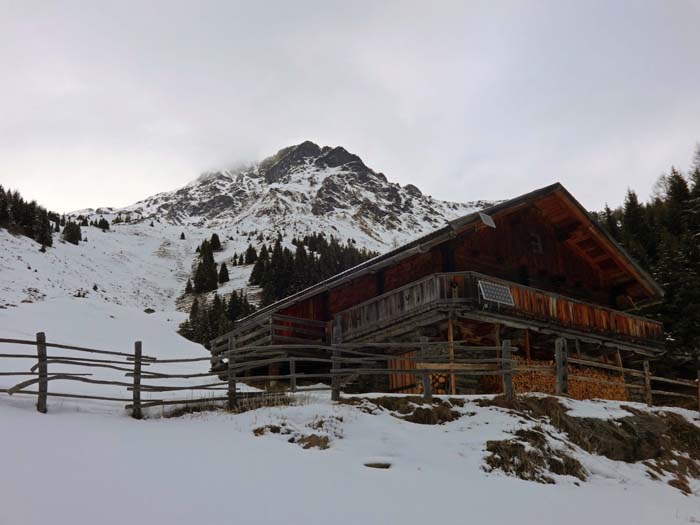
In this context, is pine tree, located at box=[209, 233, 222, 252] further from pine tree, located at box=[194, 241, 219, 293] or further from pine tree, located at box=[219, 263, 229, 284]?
pine tree, located at box=[219, 263, 229, 284]

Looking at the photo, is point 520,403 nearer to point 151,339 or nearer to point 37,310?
point 151,339

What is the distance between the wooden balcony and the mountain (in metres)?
74.7

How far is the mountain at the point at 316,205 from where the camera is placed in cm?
11239

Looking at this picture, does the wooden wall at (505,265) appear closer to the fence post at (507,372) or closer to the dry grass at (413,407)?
the fence post at (507,372)

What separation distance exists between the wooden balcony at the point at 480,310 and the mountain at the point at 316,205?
7468 centimetres

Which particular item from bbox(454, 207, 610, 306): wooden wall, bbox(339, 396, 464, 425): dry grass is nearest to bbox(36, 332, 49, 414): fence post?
bbox(339, 396, 464, 425): dry grass

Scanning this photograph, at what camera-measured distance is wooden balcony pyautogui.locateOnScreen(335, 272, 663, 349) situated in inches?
695

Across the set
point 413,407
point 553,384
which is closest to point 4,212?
point 553,384

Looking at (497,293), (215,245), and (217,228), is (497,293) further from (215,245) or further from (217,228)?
(217,228)

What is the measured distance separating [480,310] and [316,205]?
111483 millimetres

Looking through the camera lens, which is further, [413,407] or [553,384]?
[553,384]

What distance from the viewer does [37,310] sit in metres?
29.9

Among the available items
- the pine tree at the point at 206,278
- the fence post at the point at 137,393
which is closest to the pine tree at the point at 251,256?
the pine tree at the point at 206,278

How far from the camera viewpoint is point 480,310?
1756 cm
